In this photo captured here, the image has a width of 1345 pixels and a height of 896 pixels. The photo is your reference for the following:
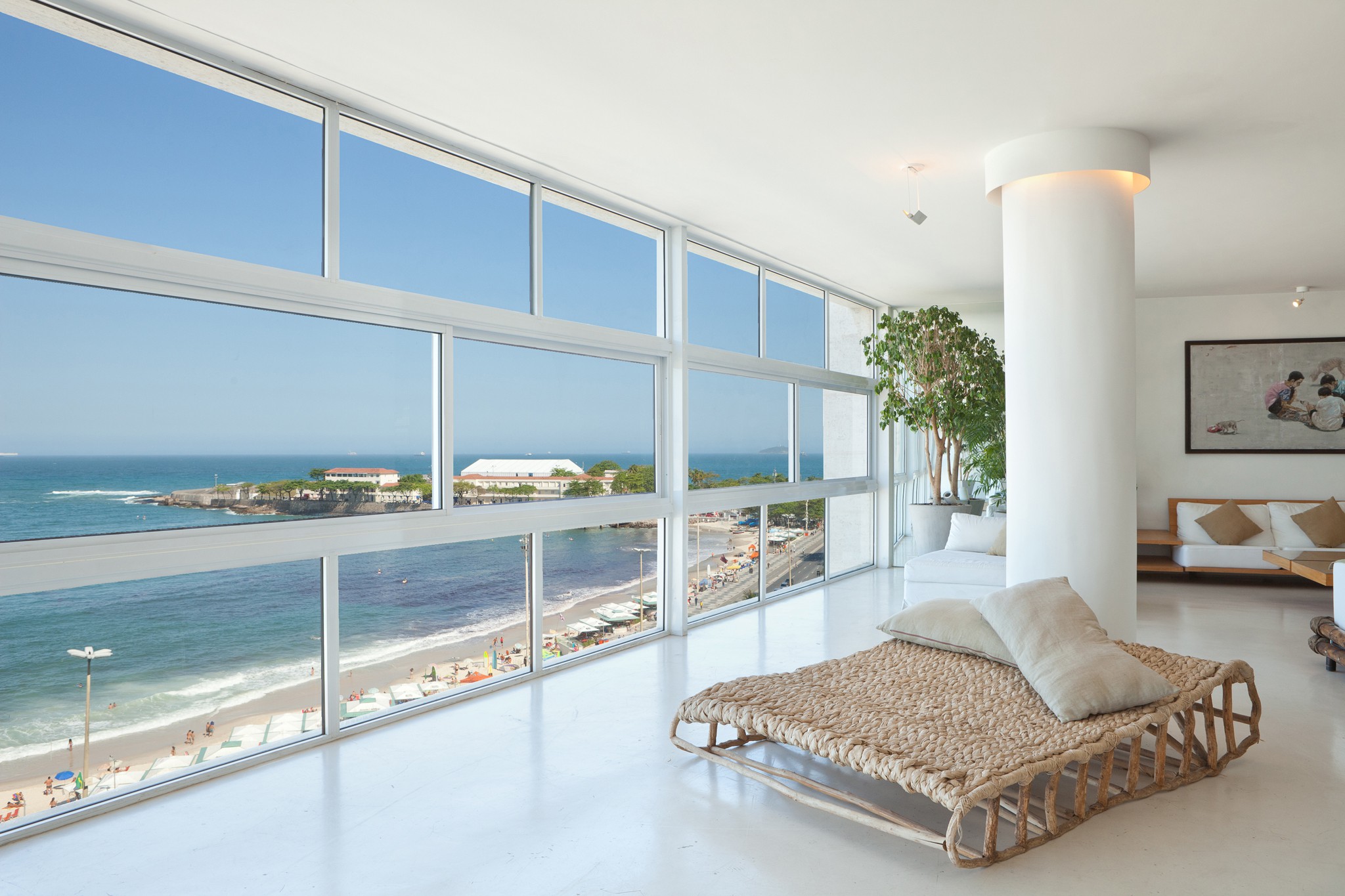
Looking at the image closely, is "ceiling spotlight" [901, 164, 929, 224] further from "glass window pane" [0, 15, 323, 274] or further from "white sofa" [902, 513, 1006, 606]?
"glass window pane" [0, 15, 323, 274]

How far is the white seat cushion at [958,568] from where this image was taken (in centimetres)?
543

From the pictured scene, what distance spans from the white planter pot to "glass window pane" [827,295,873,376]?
1.51 metres

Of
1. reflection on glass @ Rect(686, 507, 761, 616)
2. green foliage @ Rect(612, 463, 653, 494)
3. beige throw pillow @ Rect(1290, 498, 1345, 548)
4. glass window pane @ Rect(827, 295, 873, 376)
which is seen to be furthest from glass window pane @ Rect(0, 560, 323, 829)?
beige throw pillow @ Rect(1290, 498, 1345, 548)

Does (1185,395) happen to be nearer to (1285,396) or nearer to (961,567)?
(1285,396)

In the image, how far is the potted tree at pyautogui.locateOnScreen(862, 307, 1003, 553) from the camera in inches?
276

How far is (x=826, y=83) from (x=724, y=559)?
144 inches

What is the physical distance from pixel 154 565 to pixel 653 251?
3468 mm

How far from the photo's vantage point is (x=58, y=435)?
2.72 m

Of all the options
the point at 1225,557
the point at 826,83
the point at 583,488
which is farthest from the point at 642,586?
the point at 1225,557

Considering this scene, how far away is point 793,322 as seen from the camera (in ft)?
22.7

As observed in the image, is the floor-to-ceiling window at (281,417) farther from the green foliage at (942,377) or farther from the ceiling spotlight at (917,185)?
the green foliage at (942,377)

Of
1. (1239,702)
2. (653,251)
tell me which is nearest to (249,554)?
(653,251)

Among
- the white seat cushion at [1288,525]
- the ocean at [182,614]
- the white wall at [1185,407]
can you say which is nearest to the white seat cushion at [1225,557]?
the white seat cushion at [1288,525]

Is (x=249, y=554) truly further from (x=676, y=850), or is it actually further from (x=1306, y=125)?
(x=1306, y=125)
